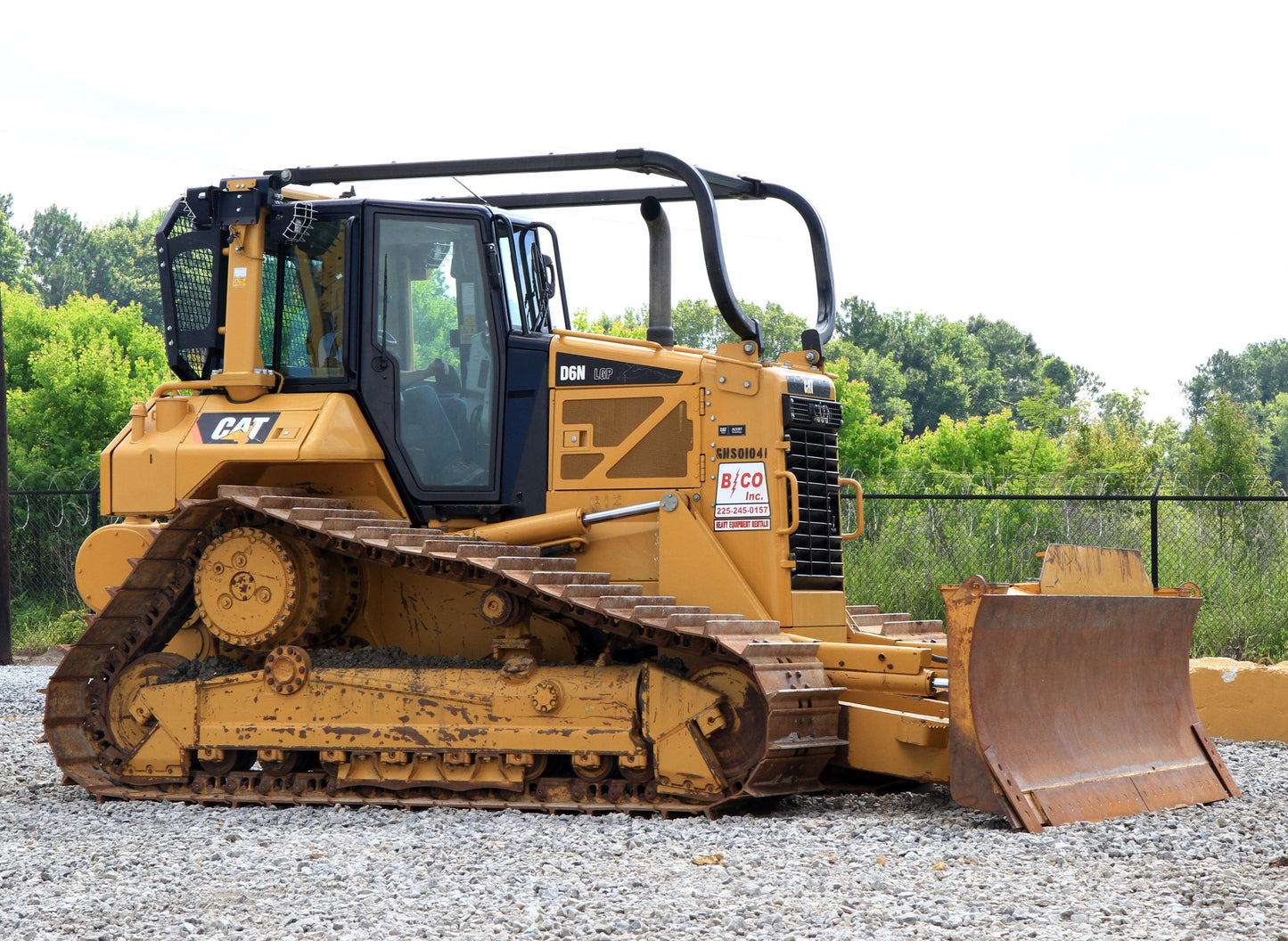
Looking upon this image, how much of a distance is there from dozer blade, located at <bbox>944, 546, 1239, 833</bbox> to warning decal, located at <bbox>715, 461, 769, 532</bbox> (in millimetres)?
1337

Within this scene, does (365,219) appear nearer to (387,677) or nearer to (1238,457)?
(387,677)

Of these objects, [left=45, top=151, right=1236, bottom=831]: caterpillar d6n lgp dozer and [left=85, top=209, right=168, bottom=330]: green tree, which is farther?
[left=85, top=209, right=168, bottom=330]: green tree

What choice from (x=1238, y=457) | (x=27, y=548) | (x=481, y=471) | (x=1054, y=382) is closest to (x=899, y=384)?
(x=1054, y=382)

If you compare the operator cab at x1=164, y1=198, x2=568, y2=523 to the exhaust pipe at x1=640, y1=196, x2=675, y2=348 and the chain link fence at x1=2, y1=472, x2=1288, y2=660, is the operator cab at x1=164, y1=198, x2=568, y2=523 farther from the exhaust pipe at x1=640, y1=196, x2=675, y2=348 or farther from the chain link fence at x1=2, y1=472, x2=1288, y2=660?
the chain link fence at x1=2, y1=472, x2=1288, y2=660

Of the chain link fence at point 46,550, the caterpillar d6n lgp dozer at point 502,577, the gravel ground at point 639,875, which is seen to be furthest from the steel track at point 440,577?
the chain link fence at point 46,550

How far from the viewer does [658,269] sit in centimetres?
774

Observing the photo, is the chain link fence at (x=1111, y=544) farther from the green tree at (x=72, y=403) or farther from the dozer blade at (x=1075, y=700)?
the green tree at (x=72, y=403)

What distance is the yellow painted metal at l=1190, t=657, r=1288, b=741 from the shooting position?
9.30m

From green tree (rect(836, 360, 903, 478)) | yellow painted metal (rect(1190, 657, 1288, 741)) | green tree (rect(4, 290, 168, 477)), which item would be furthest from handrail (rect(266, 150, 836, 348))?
green tree (rect(836, 360, 903, 478))

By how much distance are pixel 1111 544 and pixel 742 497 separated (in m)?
8.60

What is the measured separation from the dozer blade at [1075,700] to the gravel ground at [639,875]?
0.23 metres

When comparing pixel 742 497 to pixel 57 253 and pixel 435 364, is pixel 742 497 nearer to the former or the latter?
pixel 435 364

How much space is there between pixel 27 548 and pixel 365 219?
1550 centimetres

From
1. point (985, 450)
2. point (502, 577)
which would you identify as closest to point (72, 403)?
point (502, 577)
